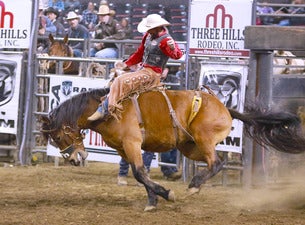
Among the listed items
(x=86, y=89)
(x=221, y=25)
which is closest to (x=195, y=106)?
(x=221, y=25)

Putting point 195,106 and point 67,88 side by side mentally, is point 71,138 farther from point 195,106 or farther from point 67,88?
point 67,88

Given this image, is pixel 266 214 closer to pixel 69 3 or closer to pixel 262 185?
pixel 262 185

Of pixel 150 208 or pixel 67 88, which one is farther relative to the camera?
pixel 67 88

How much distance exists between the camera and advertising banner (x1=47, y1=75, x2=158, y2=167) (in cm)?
1123

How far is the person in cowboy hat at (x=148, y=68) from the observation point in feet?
27.5

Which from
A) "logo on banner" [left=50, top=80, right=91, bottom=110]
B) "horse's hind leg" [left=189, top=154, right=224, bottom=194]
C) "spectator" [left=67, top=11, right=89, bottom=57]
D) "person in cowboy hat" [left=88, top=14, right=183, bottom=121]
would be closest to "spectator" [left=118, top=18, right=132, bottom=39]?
"spectator" [left=67, top=11, right=89, bottom=57]

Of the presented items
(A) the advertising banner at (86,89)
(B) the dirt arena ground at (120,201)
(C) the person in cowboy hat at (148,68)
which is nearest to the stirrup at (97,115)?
(C) the person in cowboy hat at (148,68)

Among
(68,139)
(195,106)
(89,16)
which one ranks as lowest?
(68,139)

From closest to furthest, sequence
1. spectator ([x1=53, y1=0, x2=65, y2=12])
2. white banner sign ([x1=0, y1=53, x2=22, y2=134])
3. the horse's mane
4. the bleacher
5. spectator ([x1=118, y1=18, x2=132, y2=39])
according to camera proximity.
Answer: the horse's mane
white banner sign ([x1=0, y1=53, x2=22, y2=134])
spectator ([x1=118, y1=18, x2=132, y2=39])
the bleacher
spectator ([x1=53, y1=0, x2=65, y2=12])

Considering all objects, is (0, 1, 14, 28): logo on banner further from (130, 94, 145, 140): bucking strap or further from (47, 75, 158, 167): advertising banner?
(130, 94, 145, 140): bucking strap

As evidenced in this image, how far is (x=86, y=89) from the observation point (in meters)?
11.2

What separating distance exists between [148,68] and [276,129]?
61.9 inches

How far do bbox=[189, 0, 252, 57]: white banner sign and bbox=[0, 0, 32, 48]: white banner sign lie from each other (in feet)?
8.41

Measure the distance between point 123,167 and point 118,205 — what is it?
1.84 metres
